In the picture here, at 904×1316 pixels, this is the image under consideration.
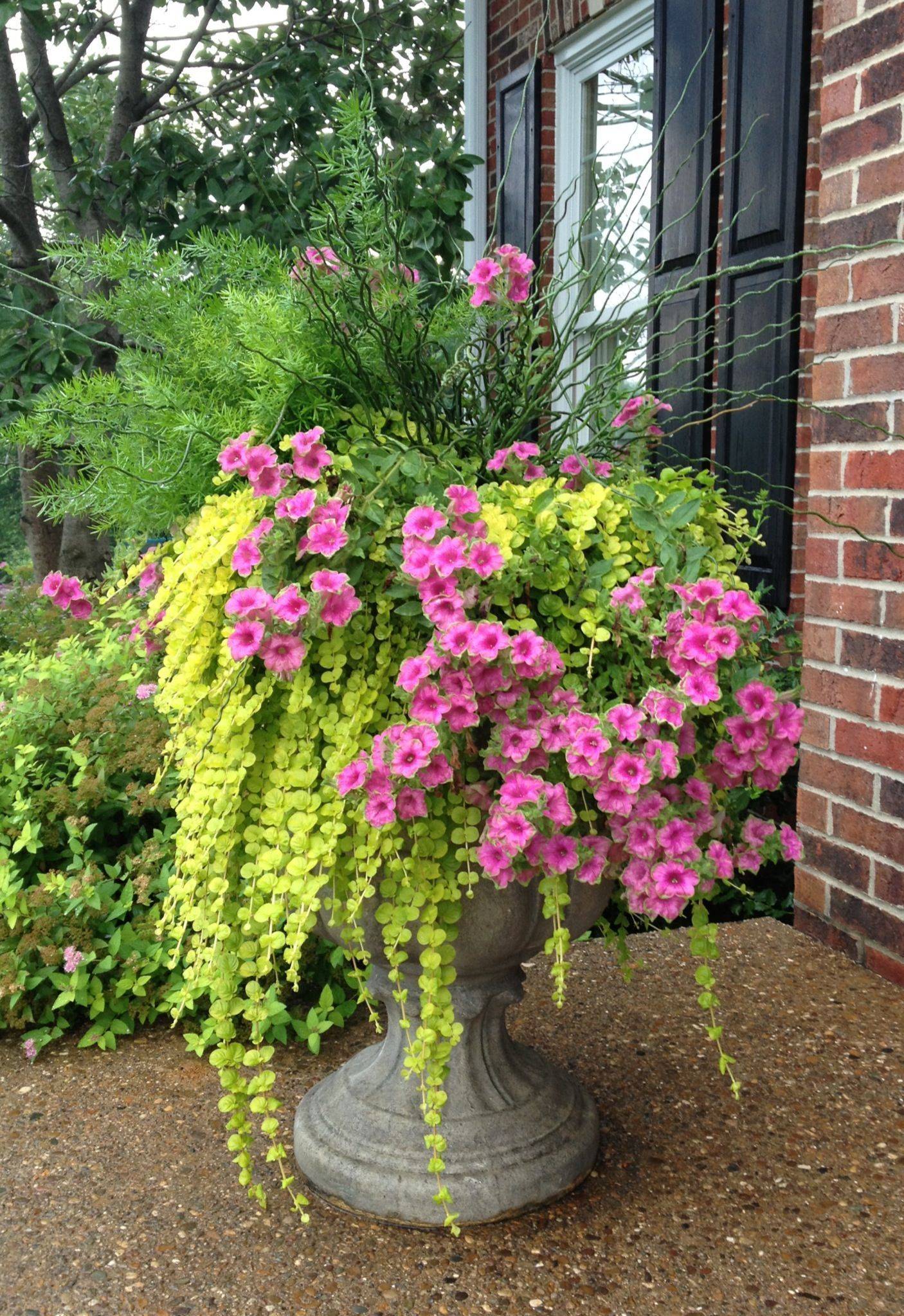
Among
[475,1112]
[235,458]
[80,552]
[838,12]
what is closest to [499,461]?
[235,458]

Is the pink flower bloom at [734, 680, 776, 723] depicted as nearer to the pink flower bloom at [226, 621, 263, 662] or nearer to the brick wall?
the pink flower bloom at [226, 621, 263, 662]

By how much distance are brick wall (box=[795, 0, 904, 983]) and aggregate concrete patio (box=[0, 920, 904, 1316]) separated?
0.32m

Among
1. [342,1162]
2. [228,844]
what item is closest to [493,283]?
[228,844]

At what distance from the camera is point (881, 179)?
2.41m

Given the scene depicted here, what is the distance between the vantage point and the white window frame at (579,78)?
177 inches

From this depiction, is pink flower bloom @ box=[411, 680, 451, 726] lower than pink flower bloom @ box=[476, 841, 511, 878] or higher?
higher

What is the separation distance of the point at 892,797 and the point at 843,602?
0.43 metres

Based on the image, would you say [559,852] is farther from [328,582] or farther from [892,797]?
[892,797]

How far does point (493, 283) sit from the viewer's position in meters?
1.75

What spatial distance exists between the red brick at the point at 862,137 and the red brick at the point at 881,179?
0.03 meters

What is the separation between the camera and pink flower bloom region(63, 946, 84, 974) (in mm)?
2285

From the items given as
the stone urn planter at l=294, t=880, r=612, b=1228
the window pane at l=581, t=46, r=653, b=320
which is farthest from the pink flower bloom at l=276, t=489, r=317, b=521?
the window pane at l=581, t=46, r=653, b=320

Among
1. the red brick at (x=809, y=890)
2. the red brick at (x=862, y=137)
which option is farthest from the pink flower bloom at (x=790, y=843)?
the red brick at (x=862, y=137)

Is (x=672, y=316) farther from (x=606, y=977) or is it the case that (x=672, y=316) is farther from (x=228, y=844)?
(x=228, y=844)
